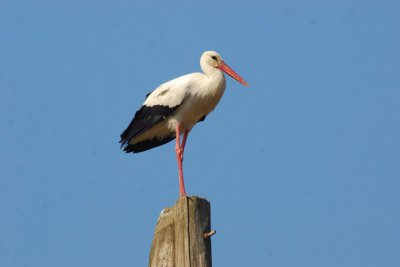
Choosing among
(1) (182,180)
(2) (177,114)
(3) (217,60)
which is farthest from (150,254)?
(3) (217,60)

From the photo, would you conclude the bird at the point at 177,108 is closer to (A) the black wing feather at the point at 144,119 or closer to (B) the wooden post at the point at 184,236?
(A) the black wing feather at the point at 144,119

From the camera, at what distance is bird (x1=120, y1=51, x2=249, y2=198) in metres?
8.88

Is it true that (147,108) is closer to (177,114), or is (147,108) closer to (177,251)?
(177,114)

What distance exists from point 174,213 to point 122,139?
410 centimetres

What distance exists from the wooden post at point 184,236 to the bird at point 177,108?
134 inches

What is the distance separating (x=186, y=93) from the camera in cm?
885

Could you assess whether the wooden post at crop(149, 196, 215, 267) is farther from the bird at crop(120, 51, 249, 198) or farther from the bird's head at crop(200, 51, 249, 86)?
the bird's head at crop(200, 51, 249, 86)

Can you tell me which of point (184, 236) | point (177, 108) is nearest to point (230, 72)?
point (177, 108)

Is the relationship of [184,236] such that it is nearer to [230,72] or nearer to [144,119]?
[144,119]

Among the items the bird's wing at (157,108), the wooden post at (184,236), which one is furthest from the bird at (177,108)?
the wooden post at (184,236)

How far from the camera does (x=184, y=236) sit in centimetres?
497

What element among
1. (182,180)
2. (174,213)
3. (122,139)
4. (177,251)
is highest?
(122,139)

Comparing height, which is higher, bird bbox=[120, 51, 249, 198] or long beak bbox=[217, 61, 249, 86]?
long beak bbox=[217, 61, 249, 86]

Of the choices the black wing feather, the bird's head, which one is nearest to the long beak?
the bird's head
